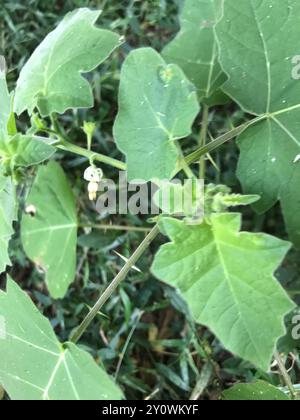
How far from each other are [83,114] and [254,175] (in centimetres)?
51

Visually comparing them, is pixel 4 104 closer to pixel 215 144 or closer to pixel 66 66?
pixel 66 66

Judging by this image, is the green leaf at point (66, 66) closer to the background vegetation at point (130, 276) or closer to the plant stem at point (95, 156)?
the plant stem at point (95, 156)

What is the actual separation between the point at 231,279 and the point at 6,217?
319 mm

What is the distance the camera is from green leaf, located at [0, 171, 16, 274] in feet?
2.75

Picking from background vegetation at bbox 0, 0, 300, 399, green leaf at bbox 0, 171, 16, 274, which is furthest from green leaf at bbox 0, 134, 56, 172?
background vegetation at bbox 0, 0, 300, 399

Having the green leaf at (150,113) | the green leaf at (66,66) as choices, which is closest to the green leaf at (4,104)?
the green leaf at (66,66)

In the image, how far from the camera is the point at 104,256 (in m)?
1.20

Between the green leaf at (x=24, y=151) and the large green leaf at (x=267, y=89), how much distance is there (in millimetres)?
246

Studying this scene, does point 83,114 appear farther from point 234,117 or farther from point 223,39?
point 223,39

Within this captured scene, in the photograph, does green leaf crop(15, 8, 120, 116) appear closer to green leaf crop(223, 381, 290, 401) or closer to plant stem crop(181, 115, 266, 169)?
plant stem crop(181, 115, 266, 169)

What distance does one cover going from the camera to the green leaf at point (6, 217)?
84 centimetres

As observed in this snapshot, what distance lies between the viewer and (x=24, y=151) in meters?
0.79
